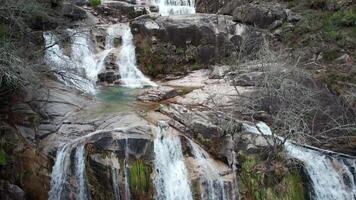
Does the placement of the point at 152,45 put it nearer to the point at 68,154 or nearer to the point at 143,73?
Result: the point at 143,73

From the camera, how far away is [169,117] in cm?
1267

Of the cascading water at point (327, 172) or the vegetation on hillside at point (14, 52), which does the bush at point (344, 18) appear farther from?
the vegetation on hillside at point (14, 52)

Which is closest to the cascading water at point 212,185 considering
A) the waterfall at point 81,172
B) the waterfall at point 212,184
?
the waterfall at point 212,184

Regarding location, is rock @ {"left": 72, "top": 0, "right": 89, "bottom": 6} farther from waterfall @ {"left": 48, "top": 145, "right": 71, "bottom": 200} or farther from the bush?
waterfall @ {"left": 48, "top": 145, "right": 71, "bottom": 200}

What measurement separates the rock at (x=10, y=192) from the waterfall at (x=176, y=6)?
1363 centimetres

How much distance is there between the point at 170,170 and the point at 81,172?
90.1 inches

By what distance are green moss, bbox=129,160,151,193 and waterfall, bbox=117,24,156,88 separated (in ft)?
21.3

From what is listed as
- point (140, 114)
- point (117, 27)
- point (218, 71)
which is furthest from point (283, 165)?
point (117, 27)

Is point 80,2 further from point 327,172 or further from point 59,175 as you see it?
point 327,172

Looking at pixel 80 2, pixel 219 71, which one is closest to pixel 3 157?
pixel 219 71

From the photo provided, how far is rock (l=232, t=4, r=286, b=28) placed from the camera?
63.4ft

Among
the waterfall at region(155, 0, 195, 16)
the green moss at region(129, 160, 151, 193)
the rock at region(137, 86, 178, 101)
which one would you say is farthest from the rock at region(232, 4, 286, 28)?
the green moss at region(129, 160, 151, 193)

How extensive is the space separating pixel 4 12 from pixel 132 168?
18.6ft

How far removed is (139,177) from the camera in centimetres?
1074
